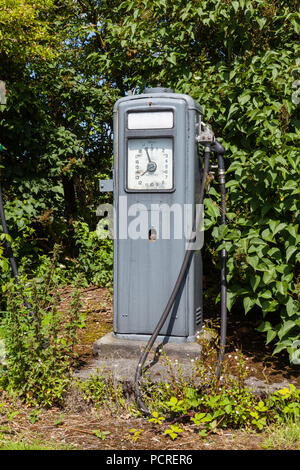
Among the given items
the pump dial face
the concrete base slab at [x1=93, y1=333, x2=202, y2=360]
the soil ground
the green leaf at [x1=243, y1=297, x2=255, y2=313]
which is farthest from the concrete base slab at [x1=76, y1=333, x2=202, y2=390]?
the pump dial face

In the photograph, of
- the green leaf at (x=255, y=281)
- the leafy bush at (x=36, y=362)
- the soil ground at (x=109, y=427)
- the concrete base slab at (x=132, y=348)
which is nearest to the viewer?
the soil ground at (x=109, y=427)

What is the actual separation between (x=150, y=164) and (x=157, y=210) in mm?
327

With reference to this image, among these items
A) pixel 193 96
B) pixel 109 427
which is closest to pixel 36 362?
pixel 109 427

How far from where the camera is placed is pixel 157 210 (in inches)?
146

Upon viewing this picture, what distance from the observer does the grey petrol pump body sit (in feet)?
12.0

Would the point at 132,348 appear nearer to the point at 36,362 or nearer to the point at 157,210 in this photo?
the point at 36,362

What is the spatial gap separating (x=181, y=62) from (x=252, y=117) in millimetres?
1479

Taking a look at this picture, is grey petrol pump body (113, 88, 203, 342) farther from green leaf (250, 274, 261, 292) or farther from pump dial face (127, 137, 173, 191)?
green leaf (250, 274, 261, 292)

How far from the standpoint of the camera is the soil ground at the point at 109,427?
279cm

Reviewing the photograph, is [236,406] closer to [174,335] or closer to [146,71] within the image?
[174,335]

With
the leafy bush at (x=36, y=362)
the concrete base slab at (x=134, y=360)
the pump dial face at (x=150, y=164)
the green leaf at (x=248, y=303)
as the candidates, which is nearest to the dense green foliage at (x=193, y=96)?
the green leaf at (x=248, y=303)

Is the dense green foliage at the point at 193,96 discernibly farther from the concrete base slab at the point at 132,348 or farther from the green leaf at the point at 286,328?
the concrete base slab at the point at 132,348

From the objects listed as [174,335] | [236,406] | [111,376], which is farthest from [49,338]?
[236,406]

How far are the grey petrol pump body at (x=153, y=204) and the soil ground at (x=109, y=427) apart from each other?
0.46 m
